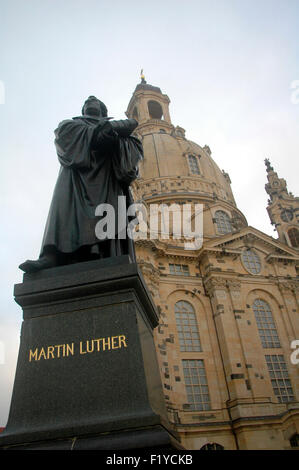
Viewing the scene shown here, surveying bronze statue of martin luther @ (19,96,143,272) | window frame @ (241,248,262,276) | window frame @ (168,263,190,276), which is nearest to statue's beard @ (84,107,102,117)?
bronze statue of martin luther @ (19,96,143,272)

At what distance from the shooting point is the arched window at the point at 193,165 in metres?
40.2

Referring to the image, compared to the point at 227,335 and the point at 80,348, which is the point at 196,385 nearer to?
the point at 227,335

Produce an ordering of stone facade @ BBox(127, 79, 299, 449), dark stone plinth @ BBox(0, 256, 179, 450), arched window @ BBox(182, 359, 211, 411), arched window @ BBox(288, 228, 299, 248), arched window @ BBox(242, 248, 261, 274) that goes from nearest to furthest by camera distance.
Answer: dark stone plinth @ BBox(0, 256, 179, 450), stone facade @ BBox(127, 79, 299, 449), arched window @ BBox(182, 359, 211, 411), arched window @ BBox(242, 248, 261, 274), arched window @ BBox(288, 228, 299, 248)

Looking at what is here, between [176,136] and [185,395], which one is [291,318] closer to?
[185,395]

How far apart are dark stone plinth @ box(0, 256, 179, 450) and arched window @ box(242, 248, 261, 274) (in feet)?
84.3

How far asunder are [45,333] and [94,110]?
11.2 feet

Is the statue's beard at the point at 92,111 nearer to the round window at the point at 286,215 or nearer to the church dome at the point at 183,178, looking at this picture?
the church dome at the point at 183,178

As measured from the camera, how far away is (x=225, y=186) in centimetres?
4238

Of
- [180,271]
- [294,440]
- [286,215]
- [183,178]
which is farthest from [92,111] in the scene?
[286,215]

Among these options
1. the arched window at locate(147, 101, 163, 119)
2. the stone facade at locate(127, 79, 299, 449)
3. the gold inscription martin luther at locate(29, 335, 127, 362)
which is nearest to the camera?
the gold inscription martin luther at locate(29, 335, 127, 362)

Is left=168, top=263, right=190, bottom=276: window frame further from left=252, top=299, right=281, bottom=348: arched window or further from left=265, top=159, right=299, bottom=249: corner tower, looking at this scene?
left=265, top=159, right=299, bottom=249: corner tower

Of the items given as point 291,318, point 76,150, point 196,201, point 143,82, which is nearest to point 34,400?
point 76,150

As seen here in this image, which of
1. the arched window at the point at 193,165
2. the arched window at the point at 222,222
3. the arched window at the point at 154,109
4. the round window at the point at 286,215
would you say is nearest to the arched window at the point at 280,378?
the arched window at the point at 222,222

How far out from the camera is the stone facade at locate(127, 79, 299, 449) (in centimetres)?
2116
